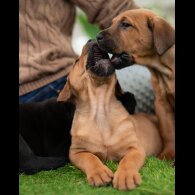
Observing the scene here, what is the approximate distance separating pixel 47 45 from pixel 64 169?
3.93 feet

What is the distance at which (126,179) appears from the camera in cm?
268

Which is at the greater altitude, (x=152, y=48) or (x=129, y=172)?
(x=152, y=48)

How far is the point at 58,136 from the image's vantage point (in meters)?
3.52

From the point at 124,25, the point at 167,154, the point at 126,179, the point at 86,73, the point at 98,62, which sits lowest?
the point at 167,154

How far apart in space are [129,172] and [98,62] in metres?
0.77

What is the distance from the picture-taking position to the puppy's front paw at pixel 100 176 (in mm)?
2729

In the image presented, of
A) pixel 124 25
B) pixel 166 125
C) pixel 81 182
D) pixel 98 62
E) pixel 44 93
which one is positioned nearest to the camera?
pixel 81 182

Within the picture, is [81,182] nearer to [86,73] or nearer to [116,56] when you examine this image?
[86,73]

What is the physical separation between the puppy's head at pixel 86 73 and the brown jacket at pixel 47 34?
64 centimetres

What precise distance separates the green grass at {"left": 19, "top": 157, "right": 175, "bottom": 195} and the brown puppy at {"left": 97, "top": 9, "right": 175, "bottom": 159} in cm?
50

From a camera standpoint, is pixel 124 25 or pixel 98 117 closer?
pixel 98 117

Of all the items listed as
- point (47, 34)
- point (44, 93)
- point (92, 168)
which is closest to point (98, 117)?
point (92, 168)
